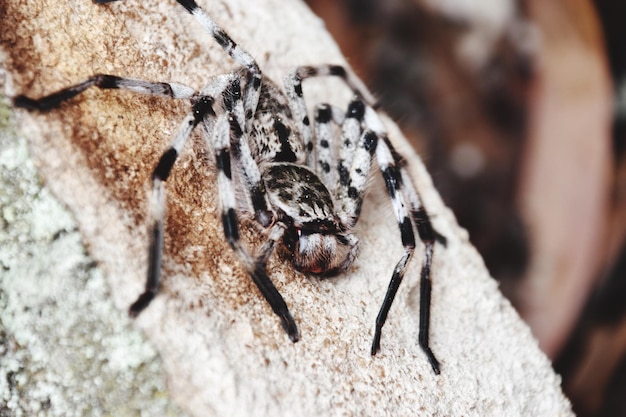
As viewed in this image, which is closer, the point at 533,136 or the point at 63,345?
the point at 63,345

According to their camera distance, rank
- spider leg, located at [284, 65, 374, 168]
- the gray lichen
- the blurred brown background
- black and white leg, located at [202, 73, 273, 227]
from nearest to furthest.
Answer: the gray lichen, black and white leg, located at [202, 73, 273, 227], spider leg, located at [284, 65, 374, 168], the blurred brown background

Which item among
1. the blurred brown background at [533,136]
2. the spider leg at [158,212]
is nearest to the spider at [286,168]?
the spider leg at [158,212]

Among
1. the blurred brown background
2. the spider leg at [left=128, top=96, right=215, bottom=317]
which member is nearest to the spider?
the spider leg at [left=128, top=96, right=215, bottom=317]

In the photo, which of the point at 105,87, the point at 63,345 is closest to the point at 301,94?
the point at 105,87

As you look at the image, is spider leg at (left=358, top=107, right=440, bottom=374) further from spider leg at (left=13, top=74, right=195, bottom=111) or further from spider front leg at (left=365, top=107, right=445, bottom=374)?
spider leg at (left=13, top=74, right=195, bottom=111)

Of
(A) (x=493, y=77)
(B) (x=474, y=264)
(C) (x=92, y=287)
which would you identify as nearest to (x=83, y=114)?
(C) (x=92, y=287)

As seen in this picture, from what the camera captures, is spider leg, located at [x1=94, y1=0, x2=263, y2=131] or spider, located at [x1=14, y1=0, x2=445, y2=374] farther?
spider leg, located at [x1=94, y1=0, x2=263, y2=131]

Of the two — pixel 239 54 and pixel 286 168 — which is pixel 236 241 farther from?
pixel 239 54

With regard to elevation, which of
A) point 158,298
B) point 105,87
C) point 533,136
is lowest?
point 533,136
